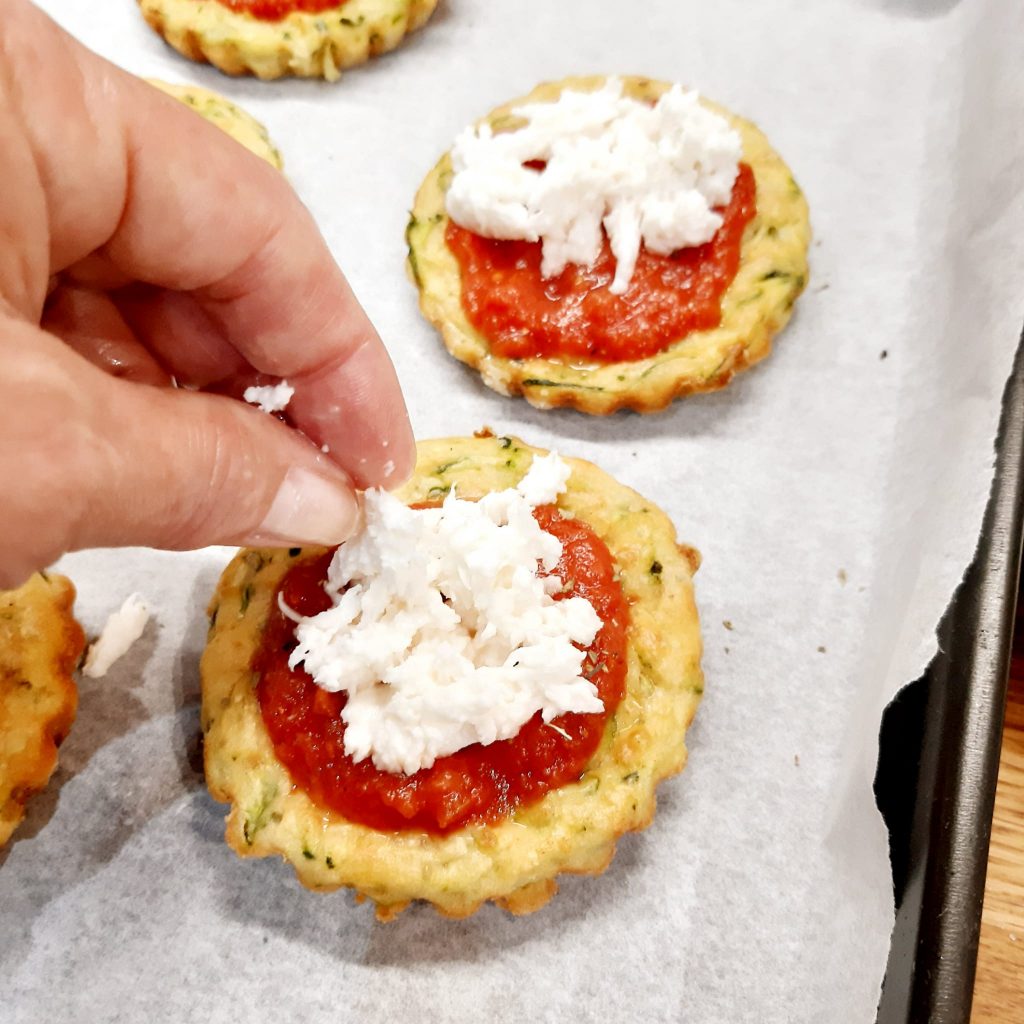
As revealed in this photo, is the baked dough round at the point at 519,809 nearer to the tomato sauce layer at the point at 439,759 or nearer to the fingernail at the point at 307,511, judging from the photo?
the tomato sauce layer at the point at 439,759

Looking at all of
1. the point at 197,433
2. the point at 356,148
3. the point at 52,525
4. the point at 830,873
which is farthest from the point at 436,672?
the point at 356,148

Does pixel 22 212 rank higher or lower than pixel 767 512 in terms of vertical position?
higher

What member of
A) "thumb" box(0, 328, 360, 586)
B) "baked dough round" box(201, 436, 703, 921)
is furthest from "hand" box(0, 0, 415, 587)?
"baked dough round" box(201, 436, 703, 921)

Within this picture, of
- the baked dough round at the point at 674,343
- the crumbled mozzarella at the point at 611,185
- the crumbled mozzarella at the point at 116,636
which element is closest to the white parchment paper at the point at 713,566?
the crumbled mozzarella at the point at 116,636

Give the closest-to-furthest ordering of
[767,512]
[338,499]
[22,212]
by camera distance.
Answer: [22,212] → [338,499] → [767,512]

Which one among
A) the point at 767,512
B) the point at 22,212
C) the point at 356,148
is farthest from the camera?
the point at 356,148

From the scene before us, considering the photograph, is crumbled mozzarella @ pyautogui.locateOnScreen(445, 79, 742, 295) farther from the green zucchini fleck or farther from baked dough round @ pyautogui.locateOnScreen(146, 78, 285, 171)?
the green zucchini fleck

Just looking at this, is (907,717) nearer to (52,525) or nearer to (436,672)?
(436,672)

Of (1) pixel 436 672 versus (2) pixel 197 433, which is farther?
→ (1) pixel 436 672

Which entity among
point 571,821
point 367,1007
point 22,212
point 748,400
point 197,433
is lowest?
point 367,1007
